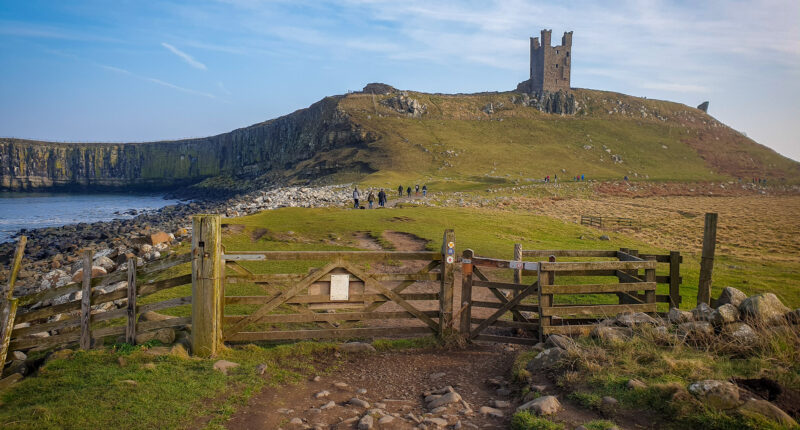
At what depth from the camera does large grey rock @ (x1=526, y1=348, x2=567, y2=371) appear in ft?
25.7

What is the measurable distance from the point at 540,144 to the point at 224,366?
118 meters

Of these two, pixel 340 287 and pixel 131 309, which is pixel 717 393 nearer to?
pixel 340 287

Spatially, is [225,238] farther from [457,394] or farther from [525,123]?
[525,123]

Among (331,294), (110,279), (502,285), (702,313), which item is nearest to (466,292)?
(502,285)

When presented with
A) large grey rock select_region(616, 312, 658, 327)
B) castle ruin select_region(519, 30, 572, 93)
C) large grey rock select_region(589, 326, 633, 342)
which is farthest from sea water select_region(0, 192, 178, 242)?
castle ruin select_region(519, 30, 572, 93)

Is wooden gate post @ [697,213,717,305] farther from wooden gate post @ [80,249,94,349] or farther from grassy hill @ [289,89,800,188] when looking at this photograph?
grassy hill @ [289,89,800,188]

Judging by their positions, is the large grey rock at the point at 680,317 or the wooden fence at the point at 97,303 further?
the large grey rock at the point at 680,317

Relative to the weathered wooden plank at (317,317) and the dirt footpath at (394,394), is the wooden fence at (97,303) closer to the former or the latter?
the weathered wooden plank at (317,317)

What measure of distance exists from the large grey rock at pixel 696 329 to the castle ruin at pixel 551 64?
14987cm

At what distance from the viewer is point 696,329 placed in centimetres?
802

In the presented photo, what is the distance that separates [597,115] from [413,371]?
15615 cm

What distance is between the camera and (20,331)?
8539 millimetres

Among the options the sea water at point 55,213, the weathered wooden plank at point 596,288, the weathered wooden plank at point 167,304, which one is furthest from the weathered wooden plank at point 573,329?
the sea water at point 55,213

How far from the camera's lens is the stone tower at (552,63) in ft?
475
